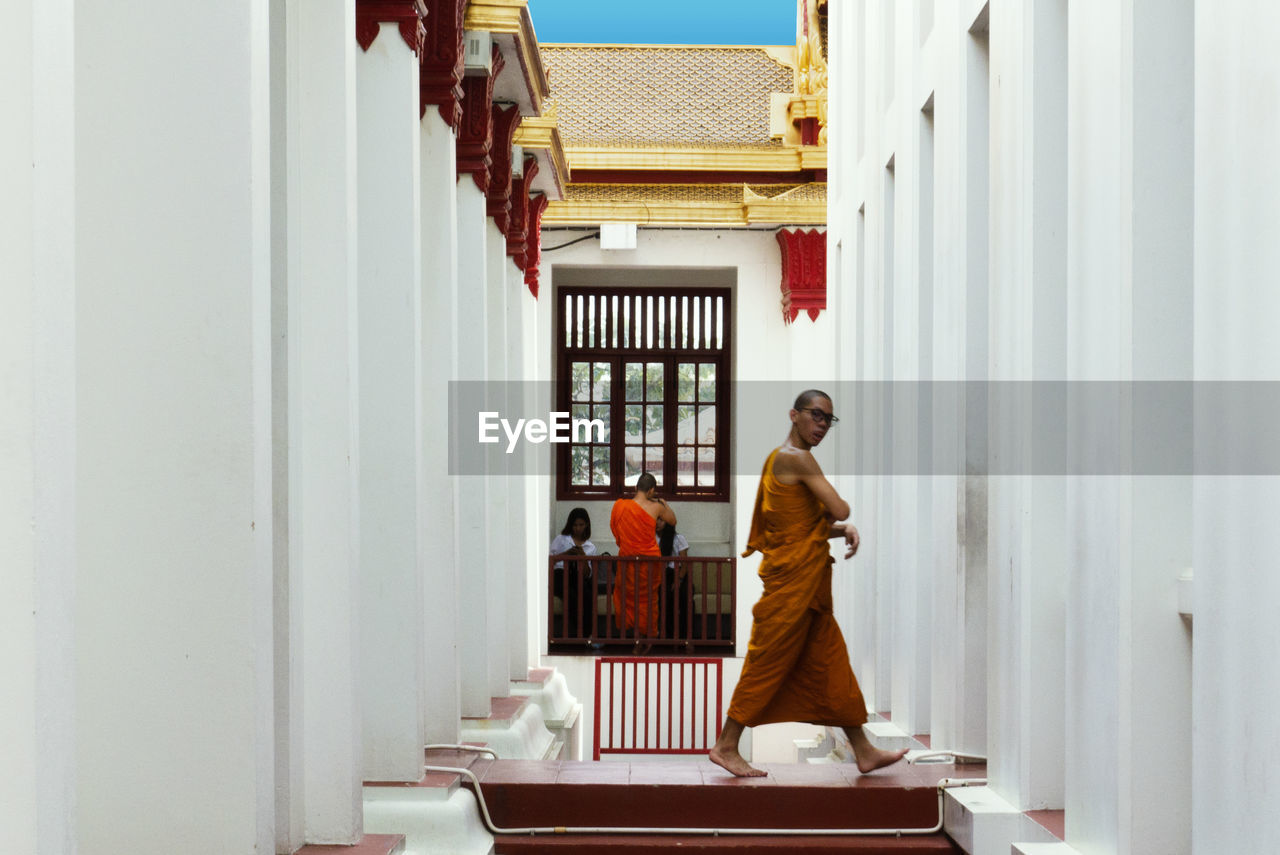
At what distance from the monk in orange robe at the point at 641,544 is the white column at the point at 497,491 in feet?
15.4

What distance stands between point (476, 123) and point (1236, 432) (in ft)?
20.5

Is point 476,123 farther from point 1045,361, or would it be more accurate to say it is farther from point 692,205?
point 692,205

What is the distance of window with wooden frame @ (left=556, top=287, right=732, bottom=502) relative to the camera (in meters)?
19.1

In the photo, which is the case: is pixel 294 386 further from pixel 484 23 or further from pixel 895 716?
pixel 895 716

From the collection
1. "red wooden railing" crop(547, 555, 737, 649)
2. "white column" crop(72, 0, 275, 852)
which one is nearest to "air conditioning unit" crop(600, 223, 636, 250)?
"red wooden railing" crop(547, 555, 737, 649)

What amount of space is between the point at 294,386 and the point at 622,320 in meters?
13.6

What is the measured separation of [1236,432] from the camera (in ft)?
12.1

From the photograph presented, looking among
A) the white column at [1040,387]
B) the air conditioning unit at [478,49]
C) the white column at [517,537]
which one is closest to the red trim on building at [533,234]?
the white column at [517,537]

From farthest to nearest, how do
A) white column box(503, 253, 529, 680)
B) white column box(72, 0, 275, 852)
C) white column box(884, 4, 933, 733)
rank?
white column box(503, 253, 529, 680)
white column box(884, 4, 933, 733)
white column box(72, 0, 275, 852)

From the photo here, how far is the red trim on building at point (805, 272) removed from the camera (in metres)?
16.3

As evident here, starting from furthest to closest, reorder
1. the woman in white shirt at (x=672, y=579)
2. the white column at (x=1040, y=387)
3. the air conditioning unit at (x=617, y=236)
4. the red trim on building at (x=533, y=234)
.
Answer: the air conditioning unit at (x=617, y=236) → the woman in white shirt at (x=672, y=579) → the red trim on building at (x=533, y=234) → the white column at (x=1040, y=387)

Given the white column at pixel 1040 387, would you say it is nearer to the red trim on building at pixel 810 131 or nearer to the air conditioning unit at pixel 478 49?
the air conditioning unit at pixel 478 49

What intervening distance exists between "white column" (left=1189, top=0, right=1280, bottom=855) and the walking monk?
10.2 ft

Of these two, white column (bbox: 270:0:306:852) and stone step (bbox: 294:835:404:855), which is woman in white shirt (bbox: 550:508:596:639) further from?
white column (bbox: 270:0:306:852)
